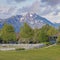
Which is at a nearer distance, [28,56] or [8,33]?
[28,56]

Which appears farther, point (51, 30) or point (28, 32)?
point (51, 30)

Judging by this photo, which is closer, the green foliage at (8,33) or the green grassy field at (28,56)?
the green grassy field at (28,56)

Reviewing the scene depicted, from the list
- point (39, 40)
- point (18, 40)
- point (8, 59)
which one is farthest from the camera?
point (18, 40)

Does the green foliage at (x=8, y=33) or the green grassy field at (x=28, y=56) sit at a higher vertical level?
the green foliage at (x=8, y=33)

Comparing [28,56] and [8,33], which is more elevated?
[8,33]

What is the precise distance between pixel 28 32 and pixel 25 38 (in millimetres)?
2852

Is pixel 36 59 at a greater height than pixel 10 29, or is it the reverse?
pixel 10 29

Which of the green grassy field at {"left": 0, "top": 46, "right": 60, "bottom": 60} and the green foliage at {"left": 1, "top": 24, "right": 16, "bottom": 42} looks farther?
the green foliage at {"left": 1, "top": 24, "right": 16, "bottom": 42}

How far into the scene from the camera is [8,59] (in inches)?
1453

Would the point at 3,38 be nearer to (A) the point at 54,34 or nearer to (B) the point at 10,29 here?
(B) the point at 10,29

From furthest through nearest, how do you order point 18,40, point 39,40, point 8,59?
point 18,40 → point 39,40 → point 8,59

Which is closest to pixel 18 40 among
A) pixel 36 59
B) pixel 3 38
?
pixel 3 38

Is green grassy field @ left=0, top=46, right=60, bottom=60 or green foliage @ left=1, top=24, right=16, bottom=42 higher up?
green foliage @ left=1, top=24, right=16, bottom=42

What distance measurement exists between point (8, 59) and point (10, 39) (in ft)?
208
